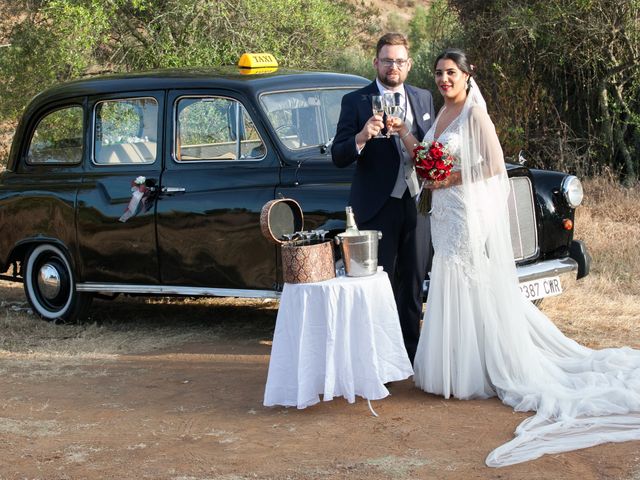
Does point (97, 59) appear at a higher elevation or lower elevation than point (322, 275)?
higher

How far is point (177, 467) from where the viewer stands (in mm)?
5125

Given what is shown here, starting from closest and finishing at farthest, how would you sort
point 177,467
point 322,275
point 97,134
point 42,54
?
point 177,467, point 322,275, point 97,134, point 42,54

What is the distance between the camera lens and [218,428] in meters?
5.76

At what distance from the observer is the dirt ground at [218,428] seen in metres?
4.97

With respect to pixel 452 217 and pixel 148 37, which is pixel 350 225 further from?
pixel 148 37

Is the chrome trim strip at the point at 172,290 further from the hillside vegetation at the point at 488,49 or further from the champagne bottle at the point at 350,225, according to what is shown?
the hillside vegetation at the point at 488,49

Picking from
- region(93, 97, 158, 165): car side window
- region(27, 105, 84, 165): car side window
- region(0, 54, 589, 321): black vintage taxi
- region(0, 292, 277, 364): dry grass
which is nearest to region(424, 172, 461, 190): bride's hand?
region(0, 54, 589, 321): black vintage taxi

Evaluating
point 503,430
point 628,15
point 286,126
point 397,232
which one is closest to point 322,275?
point 397,232

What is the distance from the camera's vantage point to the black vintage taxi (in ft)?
24.8

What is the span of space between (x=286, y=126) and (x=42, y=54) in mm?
7462

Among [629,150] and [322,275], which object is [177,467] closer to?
[322,275]

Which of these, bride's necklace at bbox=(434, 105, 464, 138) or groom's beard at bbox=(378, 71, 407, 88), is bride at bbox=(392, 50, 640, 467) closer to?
bride's necklace at bbox=(434, 105, 464, 138)

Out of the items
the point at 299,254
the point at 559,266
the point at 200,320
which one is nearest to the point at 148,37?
the point at 200,320

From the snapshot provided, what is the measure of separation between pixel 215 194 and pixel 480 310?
2.47 m
